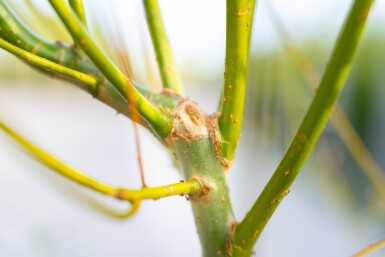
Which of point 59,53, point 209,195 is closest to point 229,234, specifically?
point 209,195

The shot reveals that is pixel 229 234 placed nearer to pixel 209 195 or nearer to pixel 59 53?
pixel 209 195

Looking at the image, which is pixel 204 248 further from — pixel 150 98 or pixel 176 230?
pixel 176 230

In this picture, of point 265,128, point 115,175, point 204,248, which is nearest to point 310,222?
point 115,175

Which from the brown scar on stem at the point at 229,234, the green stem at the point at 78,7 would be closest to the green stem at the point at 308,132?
the brown scar on stem at the point at 229,234

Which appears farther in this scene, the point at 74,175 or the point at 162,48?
the point at 162,48

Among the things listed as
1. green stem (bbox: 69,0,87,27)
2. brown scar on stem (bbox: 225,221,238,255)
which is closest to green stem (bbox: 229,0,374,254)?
brown scar on stem (bbox: 225,221,238,255)

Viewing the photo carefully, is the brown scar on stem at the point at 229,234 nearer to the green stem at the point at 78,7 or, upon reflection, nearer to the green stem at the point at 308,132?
the green stem at the point at 308,132
